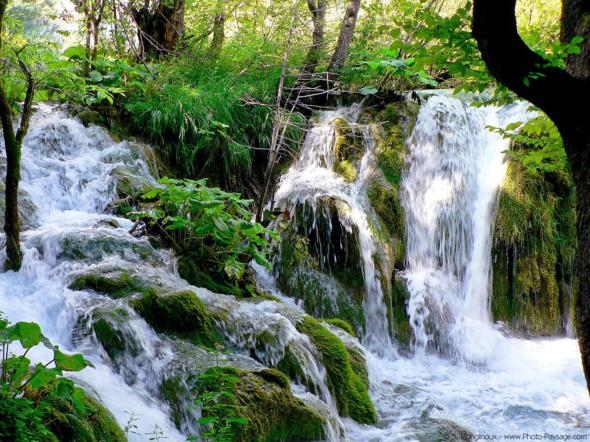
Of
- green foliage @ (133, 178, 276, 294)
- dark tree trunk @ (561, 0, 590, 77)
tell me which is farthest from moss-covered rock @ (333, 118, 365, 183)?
dark tree trunk @ (561, 0, 590, 77)

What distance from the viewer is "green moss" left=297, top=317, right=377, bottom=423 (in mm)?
4840

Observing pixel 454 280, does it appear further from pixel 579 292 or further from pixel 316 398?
pixel 579 292

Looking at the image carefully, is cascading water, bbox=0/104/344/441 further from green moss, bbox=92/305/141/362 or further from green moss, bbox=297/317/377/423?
green moss, bbox=297/317/377/423

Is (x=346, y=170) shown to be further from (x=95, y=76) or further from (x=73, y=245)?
(x=73, y=245)

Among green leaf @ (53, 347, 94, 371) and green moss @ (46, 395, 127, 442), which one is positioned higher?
green leaf @ (53, 347, 94, 371)

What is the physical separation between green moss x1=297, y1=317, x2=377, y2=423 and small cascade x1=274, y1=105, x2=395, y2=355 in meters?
1.89

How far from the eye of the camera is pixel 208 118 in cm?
839

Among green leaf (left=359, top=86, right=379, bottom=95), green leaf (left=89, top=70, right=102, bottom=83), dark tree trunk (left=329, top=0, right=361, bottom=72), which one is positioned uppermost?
dark tree trunk (left=329, top=0, right=361, bottom=72)

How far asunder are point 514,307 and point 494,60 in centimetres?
645

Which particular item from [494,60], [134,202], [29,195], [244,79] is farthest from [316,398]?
[244,79]

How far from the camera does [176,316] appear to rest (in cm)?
453

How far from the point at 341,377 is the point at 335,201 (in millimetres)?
3016

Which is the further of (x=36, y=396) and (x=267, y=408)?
(x=267, y=408)

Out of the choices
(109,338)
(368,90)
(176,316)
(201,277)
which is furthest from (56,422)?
(368,90)
